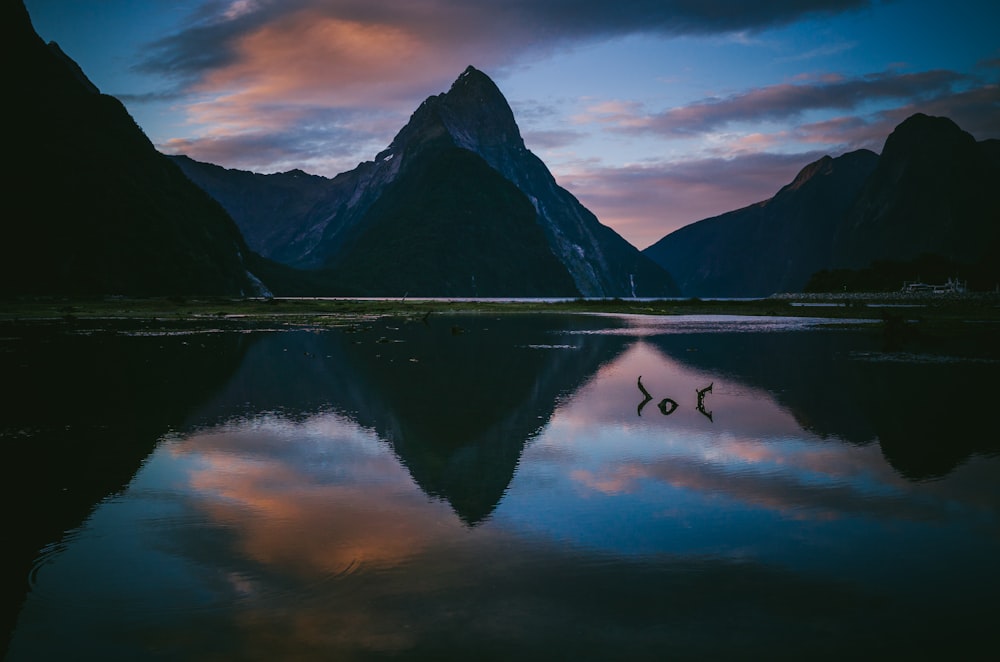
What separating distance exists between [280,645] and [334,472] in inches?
338

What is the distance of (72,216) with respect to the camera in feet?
557

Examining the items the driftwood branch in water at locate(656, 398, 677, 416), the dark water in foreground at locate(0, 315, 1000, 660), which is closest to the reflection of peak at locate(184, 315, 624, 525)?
the dark water in foreground at locate(0, 315, 1000, 660)

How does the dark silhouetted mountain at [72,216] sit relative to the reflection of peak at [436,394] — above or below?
above

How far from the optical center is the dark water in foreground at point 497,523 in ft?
28.7

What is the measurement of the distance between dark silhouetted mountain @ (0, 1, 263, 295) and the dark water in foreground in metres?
147

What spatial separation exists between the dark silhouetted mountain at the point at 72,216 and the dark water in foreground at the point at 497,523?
14726cm

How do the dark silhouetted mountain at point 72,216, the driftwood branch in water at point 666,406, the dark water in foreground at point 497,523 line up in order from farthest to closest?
the dark silhouetted mountain at point 72,216
the driftwood branch in water at point 666,406
the dark water in foreground at point 497,523

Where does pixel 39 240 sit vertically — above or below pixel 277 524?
above

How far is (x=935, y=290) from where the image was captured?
16038 cm

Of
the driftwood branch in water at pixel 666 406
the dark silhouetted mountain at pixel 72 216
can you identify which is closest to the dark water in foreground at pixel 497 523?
the driftwood branch in water at pixel 666 406

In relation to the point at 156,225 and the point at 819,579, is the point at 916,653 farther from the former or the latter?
the point at 156,225

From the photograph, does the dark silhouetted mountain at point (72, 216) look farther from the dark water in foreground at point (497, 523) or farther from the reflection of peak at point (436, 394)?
the dark water in foreground at point (497, 523)

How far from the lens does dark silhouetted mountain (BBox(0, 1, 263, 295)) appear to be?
15338 cm

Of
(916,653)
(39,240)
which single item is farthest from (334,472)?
(39,240)
